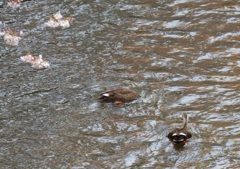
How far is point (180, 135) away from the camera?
23.4 ft

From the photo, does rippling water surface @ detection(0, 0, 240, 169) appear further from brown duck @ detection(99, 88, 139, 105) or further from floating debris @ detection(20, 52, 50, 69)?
floating debris @ detection(20, 52, 50, 69)

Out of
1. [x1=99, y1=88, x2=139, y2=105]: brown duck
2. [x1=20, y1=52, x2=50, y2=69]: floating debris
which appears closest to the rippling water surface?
[x1=99, y1=88, x2=139, y2=105]: brown duck

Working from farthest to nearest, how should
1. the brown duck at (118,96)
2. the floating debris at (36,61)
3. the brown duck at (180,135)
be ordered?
the floating debris at (36,61), the brown duck at (118,96), the brown duck at (180,135)

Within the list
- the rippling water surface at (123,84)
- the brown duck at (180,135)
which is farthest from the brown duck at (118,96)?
the brown duck at (180,135)

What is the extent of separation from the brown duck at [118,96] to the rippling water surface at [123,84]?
0.10m

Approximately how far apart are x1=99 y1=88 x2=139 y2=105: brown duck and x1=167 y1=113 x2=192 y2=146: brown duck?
1382 millimetres

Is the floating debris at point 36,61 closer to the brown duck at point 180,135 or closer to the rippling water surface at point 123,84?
the rippling water surface at point 123,84

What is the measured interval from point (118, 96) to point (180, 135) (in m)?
1.64

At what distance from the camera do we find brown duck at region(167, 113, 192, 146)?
7.13 m

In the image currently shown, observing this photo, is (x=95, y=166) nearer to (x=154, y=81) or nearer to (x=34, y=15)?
(x=154, y=81)

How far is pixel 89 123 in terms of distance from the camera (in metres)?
7.97

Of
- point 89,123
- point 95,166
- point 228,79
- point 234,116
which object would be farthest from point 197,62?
point 95,166

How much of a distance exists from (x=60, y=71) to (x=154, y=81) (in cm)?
176

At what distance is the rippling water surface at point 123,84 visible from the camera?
7164 mm
